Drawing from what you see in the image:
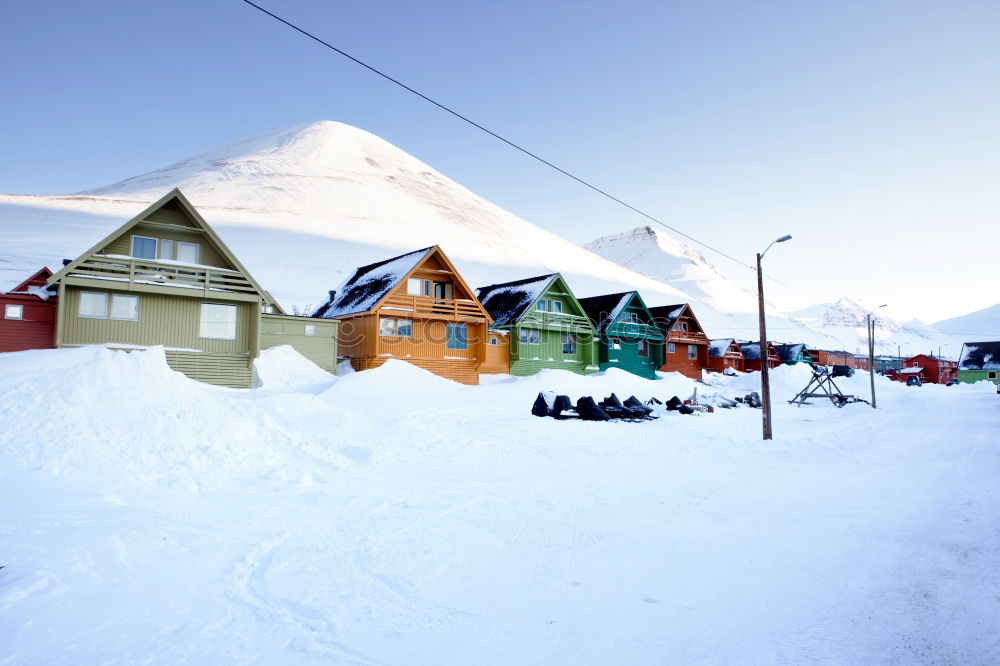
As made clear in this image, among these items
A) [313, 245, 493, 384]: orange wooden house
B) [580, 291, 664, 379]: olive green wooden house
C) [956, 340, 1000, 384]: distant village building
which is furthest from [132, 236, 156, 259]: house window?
[956, 340, 1000, 384]: distant village building

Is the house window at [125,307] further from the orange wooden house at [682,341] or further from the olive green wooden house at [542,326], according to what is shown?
the orange wooden house at [682,341]

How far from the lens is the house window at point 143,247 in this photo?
75.3 feet

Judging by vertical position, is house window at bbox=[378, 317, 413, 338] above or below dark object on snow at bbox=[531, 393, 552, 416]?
above

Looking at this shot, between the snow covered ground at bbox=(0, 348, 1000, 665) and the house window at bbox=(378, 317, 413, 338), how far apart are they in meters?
15.3

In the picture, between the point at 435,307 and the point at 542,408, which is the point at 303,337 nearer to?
the point at 435,307

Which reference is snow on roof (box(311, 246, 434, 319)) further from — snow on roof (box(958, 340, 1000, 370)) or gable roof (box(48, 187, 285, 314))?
snow on roof (box(958, 340, 1000, 370))

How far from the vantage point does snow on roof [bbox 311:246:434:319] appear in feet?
106

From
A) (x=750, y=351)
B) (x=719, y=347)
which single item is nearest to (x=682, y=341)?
(x=719, y=347)

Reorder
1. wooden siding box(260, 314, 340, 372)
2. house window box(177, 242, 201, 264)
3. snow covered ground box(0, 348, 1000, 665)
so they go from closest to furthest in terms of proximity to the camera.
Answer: snow covered ground box(0, 348, 1000, 665), house window box(177, 242, 201, 264), wooden siding box(260, 314, 340, 372)

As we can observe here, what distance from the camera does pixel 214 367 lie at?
2403 centimetres

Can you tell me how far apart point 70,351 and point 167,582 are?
17115 mm

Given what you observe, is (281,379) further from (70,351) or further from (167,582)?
(167,582)

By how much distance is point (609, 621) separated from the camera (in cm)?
546

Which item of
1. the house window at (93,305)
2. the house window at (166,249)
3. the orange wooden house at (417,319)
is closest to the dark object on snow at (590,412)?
the orange wooden house at (417,319)
